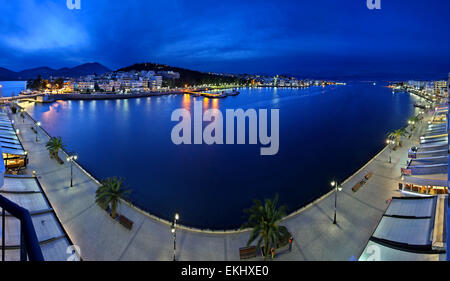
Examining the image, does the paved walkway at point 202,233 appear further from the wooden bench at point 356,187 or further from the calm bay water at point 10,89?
the calm bay water at point 10,89

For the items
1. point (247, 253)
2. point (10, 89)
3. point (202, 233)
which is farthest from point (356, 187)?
point (10, 89)

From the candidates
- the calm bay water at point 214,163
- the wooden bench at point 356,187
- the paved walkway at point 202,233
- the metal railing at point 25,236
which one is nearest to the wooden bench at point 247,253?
the paved walkway at point 202,233

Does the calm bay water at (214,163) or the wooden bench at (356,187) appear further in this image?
the calm bay water at (214,163)

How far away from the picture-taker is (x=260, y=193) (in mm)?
Answer: 12766

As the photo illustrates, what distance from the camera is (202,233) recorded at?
A: 7.61 m

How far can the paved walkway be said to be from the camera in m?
6.68

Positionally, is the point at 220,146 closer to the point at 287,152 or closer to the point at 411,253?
the point at 287,152

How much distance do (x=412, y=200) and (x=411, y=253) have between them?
3.08m

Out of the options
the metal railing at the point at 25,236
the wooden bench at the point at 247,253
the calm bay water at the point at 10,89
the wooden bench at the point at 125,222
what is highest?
the calm bay water at the point at 10,89

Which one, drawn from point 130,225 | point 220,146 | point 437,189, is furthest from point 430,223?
point 220,146

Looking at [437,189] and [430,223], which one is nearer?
[430,223]

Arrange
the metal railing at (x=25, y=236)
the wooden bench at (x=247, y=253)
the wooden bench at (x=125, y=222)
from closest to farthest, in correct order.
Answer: the metal railing at (x=25, y=236)
the wooden bench at (x=247, y=253)
the wooden bench at (x=125, y=222)

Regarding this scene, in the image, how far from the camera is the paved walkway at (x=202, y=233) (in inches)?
263
